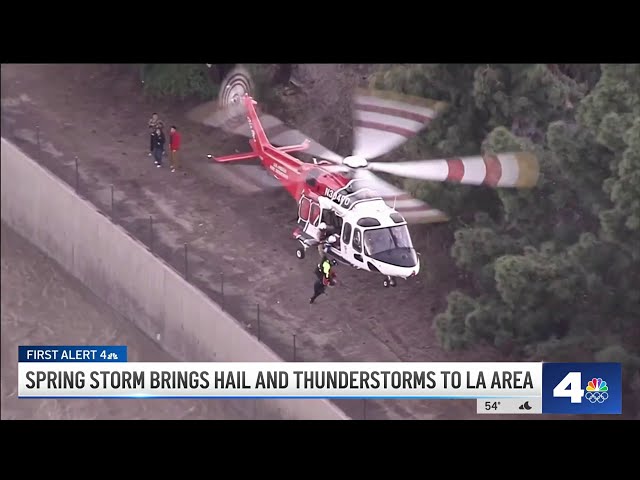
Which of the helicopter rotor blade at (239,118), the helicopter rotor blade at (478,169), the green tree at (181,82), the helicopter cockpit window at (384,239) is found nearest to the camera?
the helicopter cockpit window at (384,239)

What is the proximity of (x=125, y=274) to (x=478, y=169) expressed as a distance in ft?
32.6

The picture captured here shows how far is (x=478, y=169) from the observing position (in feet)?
138

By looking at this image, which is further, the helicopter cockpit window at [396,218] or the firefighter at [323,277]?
the firefighter at [323,277]

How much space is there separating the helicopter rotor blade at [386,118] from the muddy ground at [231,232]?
2.25 meters

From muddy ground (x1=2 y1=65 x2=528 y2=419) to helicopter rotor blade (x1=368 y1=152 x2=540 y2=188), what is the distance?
2.38 m

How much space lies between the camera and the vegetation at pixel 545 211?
42344mm

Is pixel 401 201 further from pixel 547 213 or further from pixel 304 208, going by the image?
pixel 547 213

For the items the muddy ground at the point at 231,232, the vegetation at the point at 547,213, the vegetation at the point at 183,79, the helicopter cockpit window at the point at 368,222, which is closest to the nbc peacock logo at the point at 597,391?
the vegetation at the point at 547,213

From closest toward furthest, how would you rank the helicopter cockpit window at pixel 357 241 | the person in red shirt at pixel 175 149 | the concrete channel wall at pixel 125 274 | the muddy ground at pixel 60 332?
the helicopter cockpit window at pixel 357 241
the concrete channel wall at pixel 125 274
the muddy ground at pixel 60 332
the person in red shirt at pixel 175 149

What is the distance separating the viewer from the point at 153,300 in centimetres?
4619

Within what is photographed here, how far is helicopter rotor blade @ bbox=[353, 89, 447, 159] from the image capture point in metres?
41.7

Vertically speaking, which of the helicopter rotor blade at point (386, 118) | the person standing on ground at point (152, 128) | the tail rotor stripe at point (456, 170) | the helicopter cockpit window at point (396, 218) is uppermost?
the person standing on ground at point (152, 128)

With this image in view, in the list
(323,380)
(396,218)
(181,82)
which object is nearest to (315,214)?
(396,218)

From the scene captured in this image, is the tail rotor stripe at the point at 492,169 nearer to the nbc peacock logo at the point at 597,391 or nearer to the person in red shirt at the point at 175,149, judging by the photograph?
the nbc peacock logo at the point at 597,391
